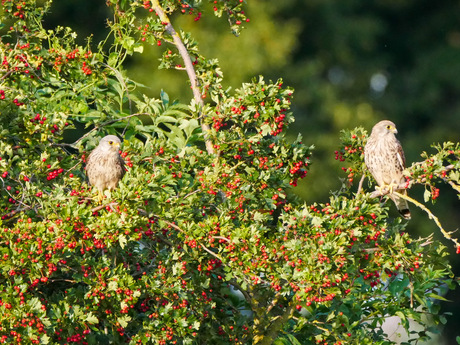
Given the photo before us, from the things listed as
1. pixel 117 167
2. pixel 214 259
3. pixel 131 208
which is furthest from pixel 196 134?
pixel 131 208

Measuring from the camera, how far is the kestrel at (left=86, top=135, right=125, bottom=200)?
19.6 feet

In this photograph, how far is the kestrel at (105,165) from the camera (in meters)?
5.96

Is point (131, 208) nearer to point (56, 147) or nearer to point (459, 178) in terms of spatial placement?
point (56, 147)

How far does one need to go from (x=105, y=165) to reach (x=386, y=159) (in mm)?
2223

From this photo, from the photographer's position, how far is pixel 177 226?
16.2 ft

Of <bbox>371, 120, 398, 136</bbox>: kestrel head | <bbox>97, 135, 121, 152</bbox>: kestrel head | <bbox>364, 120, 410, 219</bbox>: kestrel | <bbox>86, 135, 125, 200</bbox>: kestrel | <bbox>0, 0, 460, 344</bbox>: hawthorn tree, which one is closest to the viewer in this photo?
<bbox>0, 0, 460, 344</bbox>: hawthorn tree

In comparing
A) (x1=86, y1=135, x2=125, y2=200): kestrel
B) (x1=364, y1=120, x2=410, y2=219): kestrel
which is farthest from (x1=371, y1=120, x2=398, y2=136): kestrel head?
(x1=86, y1=135, x2=125, y2=200): kestrel

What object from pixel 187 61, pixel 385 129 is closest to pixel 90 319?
pixel 187 61

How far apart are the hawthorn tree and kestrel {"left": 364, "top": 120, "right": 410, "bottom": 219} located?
32.5 inches

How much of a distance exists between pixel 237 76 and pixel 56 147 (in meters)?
7.48

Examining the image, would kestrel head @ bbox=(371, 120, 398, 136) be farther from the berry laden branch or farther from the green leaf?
the green leaf

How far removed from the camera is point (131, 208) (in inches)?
177

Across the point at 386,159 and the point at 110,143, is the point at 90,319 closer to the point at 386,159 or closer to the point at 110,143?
the point at 110,143

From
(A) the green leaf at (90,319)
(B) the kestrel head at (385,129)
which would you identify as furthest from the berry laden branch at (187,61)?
(B) the kestrel head at (385,129)
